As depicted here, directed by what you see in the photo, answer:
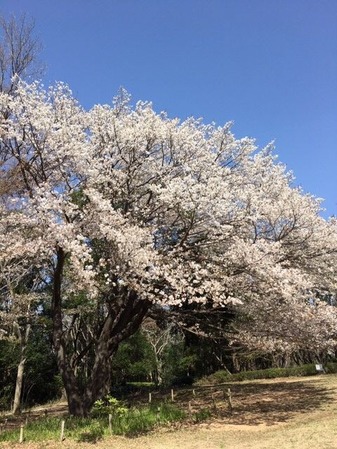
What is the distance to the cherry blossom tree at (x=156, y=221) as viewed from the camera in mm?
11867

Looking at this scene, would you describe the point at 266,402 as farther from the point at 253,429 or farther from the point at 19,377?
the point at 19,377

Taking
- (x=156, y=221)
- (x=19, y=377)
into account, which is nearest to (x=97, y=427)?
(x=156, y=221)

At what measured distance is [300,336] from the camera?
13.6m

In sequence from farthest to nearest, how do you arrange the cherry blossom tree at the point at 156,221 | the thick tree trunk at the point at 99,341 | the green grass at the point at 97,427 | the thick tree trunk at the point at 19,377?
the thick tree trunk at the point at 19,377 < the thick tree trunk at the point at 99,341 < the cherry blossom tree at the point at 156,221 < the green grass at the point at 97,427

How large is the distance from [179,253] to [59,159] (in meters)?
4.62

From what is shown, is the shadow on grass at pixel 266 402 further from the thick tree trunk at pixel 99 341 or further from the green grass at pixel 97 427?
the thick tree trunk at pixel 99 341

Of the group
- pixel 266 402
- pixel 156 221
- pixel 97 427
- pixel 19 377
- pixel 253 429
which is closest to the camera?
pixel 97 427

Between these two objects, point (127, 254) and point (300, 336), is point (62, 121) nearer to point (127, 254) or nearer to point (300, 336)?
point (127, 254)

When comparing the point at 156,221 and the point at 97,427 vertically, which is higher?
the point at 156,221

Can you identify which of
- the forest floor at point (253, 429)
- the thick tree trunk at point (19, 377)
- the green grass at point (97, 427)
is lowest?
the forest floor at point (253, 429)

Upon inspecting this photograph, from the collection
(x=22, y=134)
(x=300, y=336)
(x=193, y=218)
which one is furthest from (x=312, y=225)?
(x=22, y=134)

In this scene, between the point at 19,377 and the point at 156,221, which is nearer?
the point at 156,221

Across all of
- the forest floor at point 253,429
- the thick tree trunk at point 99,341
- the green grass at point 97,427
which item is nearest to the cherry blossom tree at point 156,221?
the thick tree trunk at point 99,341

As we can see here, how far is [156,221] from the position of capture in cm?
1427
